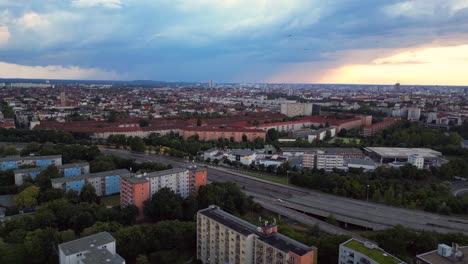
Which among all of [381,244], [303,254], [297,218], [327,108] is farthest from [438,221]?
[327,108]

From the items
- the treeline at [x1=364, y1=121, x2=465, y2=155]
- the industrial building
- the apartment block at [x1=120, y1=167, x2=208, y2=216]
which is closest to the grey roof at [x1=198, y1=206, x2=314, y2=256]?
the apartment block at [x1=120, y1=167, x2=208, y2=216]

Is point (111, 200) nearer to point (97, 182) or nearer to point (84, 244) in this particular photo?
point (97, 182)

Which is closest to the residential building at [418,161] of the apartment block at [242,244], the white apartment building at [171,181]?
the white apartment building at [171,181]

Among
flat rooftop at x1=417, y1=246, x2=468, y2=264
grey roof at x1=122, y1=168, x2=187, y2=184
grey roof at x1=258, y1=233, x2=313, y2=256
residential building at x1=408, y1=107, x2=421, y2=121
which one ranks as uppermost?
residential building at x1=408, y1=107, x2=421, y2=121

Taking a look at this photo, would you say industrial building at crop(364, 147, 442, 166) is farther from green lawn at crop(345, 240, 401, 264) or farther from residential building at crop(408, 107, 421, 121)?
residential building at crop(408, 107, 421, 121)

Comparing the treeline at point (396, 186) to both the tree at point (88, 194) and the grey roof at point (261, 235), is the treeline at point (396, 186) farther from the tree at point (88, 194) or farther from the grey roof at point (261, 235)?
the tree at point (88, 194)

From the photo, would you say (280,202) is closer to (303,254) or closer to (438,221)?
(438,221)
